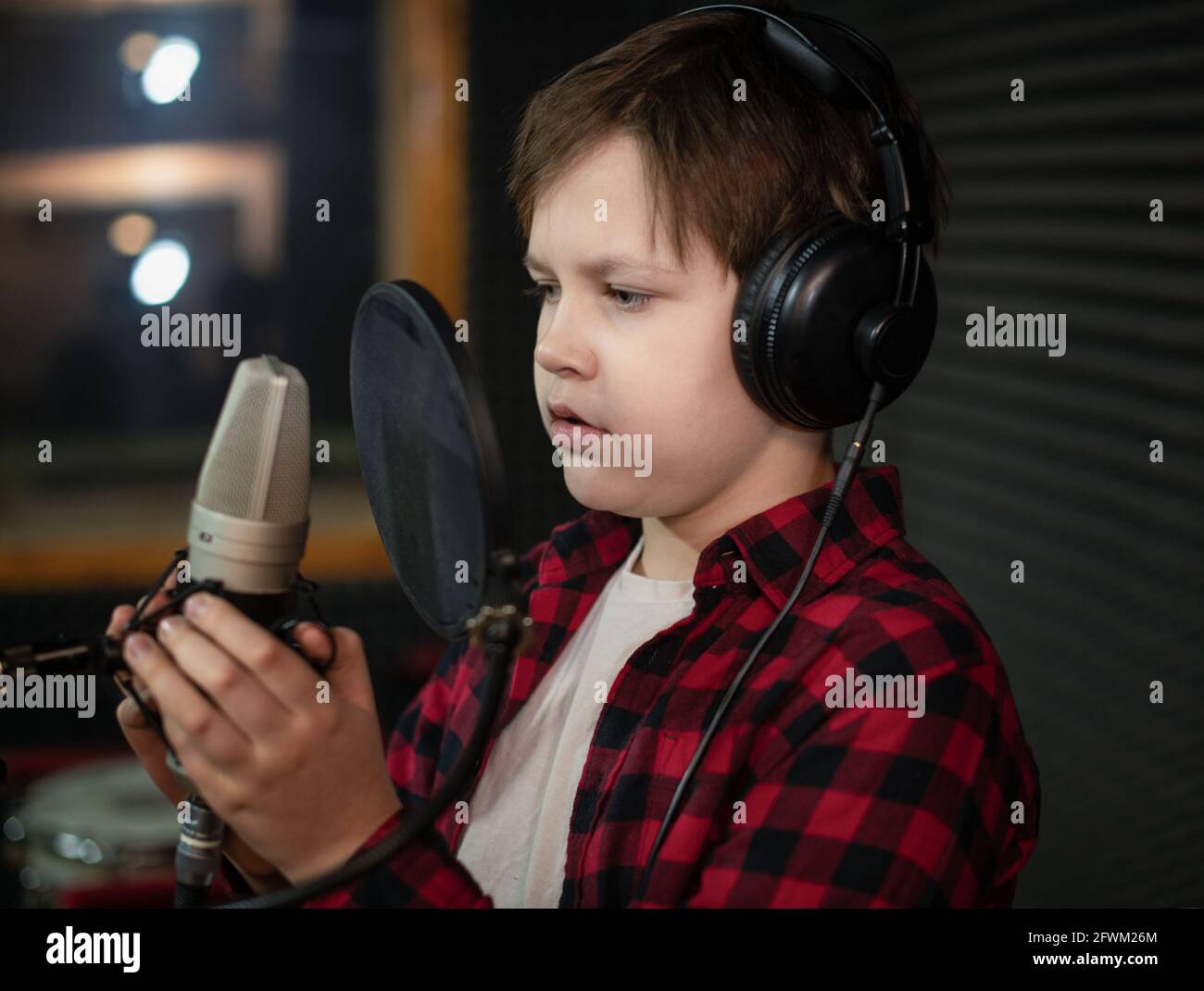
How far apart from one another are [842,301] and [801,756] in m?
0.31

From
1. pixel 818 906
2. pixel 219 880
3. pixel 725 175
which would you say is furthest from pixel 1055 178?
pixel 219 880

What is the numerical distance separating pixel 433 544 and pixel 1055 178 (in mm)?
1406

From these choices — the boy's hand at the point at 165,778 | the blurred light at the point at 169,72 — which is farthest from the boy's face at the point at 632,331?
the blurred light at the point at 169,72

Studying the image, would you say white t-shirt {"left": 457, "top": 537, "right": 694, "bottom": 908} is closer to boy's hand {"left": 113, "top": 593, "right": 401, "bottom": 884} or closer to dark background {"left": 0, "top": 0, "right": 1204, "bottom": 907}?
boy's hand {"left": 113, "top": 593, "right": 401, "bottom": 884}

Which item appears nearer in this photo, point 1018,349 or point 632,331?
point 632,331

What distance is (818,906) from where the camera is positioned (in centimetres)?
73

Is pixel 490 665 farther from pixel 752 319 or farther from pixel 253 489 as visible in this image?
pixel 752 319

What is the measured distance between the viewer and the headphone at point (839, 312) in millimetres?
809

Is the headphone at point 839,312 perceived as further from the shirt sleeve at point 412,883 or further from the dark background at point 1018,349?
the dark background at point 1018,349

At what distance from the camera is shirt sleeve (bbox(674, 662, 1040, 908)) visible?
2.39 ft

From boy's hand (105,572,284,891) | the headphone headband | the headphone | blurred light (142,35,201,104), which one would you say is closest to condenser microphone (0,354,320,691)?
boy's hand (105,572,284,891)

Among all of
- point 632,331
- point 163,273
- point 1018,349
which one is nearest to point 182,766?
point 632,331

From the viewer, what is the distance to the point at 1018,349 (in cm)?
192
